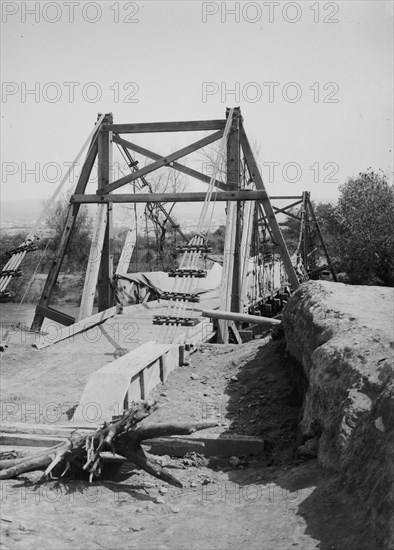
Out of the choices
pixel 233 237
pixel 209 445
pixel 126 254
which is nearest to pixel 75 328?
pixel 233 237

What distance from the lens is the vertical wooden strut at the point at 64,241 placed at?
11180 mm

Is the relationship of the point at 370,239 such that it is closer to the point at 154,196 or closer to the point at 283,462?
the point at 154,196

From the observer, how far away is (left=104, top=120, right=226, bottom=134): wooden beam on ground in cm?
1167

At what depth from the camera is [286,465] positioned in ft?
15.9

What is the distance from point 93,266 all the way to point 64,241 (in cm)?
65

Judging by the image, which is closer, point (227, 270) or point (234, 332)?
point (227, 270)

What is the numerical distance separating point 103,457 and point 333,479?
1798 mm

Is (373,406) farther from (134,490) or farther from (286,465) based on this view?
(134,490)

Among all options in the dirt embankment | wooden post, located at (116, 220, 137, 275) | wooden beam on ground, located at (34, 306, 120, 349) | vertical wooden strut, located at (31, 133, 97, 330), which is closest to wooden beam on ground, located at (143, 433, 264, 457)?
the dirt embankment

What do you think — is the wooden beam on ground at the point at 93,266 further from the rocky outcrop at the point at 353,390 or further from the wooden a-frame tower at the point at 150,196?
the rocky outcrop at the point at 353,390

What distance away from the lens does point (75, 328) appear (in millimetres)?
10180

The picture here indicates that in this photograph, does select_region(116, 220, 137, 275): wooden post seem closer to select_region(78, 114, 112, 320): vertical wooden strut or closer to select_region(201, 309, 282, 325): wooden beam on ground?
select_region(78, 114, 112, 320): vertical wooden strut

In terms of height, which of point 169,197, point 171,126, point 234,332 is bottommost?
point 234,332

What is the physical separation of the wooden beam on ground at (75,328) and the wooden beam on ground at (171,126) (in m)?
3.15
